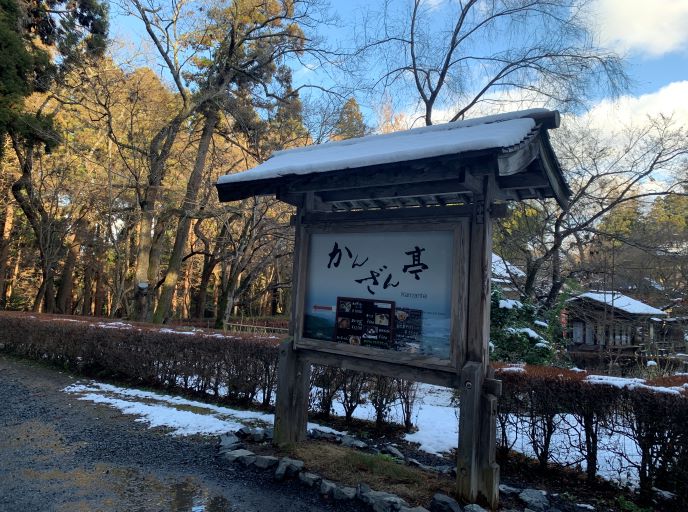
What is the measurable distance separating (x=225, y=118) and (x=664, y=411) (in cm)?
1783

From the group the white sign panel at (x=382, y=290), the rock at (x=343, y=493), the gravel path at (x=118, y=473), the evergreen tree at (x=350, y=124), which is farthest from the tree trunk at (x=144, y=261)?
the rock at (x=343, y=493)

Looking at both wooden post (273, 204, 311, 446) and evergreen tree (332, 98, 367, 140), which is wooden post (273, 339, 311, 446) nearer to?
wooden post (273, 204, 311, 446)

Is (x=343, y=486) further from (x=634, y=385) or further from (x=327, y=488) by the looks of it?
(x=634, y=385)

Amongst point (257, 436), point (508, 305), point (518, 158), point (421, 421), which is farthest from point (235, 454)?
point (508, 305)

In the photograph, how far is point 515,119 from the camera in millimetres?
3701

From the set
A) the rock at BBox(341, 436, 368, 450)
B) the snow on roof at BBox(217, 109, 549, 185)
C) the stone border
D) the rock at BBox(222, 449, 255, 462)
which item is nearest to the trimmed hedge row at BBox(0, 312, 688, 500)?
the stone border

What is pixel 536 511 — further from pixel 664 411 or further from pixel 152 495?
pixel 152 495

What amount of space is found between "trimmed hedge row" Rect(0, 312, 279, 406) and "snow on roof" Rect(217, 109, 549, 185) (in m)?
3.09

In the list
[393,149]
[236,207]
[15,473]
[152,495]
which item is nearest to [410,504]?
[152,495]

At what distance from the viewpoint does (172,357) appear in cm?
785

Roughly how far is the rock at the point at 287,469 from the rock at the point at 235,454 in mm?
510

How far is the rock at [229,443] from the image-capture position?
4.74 meters

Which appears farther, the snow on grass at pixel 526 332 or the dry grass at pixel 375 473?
the snow on grass at pixel 526 332

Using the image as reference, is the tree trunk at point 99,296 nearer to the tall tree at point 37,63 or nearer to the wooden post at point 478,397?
the tall tree at point 37,63
